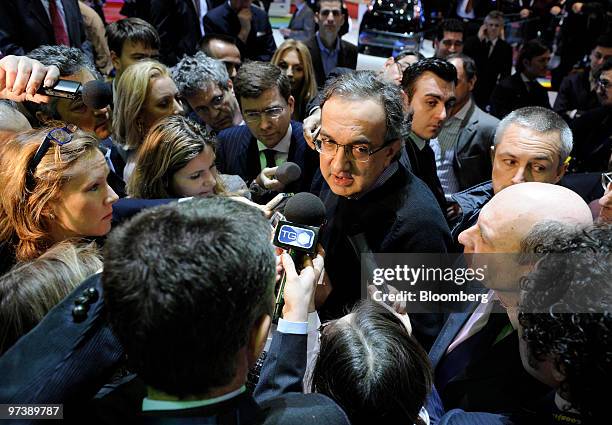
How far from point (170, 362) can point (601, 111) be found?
4258 mm

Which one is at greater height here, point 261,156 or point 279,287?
point 279,287

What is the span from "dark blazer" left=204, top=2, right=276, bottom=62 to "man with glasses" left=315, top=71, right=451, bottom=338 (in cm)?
336

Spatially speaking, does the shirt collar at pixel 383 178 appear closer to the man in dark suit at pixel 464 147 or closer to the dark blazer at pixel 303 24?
the man in dark suit at pixel 464 147

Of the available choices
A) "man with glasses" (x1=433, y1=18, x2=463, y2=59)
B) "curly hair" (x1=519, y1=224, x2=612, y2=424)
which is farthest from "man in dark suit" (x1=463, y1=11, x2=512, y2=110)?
"curly hair" (x1=519, y1=224, x2=612, y2=424)

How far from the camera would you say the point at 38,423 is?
1.06 metres

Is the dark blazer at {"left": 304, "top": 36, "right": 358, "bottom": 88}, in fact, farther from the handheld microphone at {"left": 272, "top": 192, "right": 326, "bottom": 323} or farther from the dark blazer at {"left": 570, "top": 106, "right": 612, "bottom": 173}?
the handheld microphone at {"left": 272, "top": 192, "right": 326, "bottom": 323}

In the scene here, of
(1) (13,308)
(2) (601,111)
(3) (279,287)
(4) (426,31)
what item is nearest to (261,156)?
(3) (279,287)

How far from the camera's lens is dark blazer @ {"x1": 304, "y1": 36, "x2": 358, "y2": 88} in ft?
16.8

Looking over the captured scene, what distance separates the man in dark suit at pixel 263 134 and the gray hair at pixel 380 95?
83 cm

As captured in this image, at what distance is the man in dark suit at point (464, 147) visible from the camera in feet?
11.2

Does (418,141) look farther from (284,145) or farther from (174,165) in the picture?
(174,165)

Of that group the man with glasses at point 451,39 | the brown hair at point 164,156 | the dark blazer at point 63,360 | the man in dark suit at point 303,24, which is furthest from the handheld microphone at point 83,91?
the man in dark suit at point 303,24

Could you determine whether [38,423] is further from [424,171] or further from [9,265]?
[424,171]

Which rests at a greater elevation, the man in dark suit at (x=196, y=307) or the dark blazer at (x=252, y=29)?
the man in dark suit at (x=196, y=307)
